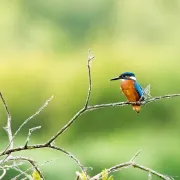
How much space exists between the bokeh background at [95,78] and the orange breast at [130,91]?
7.70 metres

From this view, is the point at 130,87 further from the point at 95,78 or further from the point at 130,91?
the point at 95,78

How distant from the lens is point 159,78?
53.8 feet

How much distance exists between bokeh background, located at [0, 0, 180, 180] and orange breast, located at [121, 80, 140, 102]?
7.70m

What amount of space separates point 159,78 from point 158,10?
20.3 feet

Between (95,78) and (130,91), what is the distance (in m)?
13.2

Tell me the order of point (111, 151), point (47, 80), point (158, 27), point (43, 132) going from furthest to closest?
point (158, 27), point (47, 80), point (43, 132), point (111, 151)

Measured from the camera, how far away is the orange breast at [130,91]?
2601 millimetres

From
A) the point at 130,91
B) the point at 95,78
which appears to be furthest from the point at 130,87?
the point at 95,78

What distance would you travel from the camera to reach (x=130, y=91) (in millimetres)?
2639

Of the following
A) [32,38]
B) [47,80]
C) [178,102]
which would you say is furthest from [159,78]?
[32,38]

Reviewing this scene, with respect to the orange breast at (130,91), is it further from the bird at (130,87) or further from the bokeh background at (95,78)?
the bokeh background at (95,78)

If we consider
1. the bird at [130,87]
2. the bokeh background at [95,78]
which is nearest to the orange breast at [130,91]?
the bird at [130,87]

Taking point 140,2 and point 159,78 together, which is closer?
point 159,78

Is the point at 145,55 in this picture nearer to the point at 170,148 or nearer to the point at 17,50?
the point at 17,50
